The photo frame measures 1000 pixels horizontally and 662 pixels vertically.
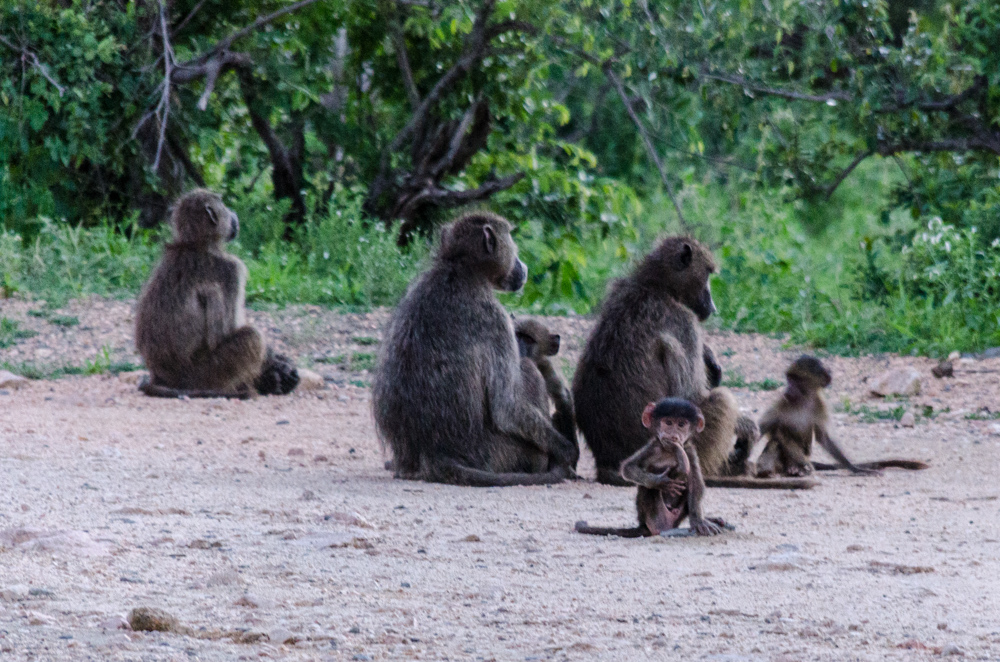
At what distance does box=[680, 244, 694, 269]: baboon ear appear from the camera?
6297 millimetres

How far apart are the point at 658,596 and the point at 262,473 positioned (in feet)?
9.39

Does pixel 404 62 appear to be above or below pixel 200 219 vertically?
above

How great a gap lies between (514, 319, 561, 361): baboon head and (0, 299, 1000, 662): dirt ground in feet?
2.18

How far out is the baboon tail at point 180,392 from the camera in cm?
854

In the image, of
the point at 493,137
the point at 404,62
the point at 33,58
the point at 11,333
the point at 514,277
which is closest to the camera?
the point at 514,277

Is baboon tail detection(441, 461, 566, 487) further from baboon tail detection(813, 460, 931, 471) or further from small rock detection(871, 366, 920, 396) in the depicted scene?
small rock detection(871, 366, 920, 396)

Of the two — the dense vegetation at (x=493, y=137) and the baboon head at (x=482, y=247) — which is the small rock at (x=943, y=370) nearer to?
the dense vegetation at (x=493, y=137)

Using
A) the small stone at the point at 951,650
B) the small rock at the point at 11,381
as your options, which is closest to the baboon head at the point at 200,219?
the small rock at the point at 11,381

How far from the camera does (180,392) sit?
8.56m

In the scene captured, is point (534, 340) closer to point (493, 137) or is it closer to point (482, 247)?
point (482, 247)

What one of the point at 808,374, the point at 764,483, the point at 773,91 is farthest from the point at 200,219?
the point at 773,91

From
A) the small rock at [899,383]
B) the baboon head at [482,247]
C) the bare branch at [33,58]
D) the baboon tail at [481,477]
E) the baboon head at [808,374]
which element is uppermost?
the bare branch at [33,58]

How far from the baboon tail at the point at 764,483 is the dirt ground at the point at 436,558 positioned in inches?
4.6

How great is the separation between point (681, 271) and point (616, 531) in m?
1.89
